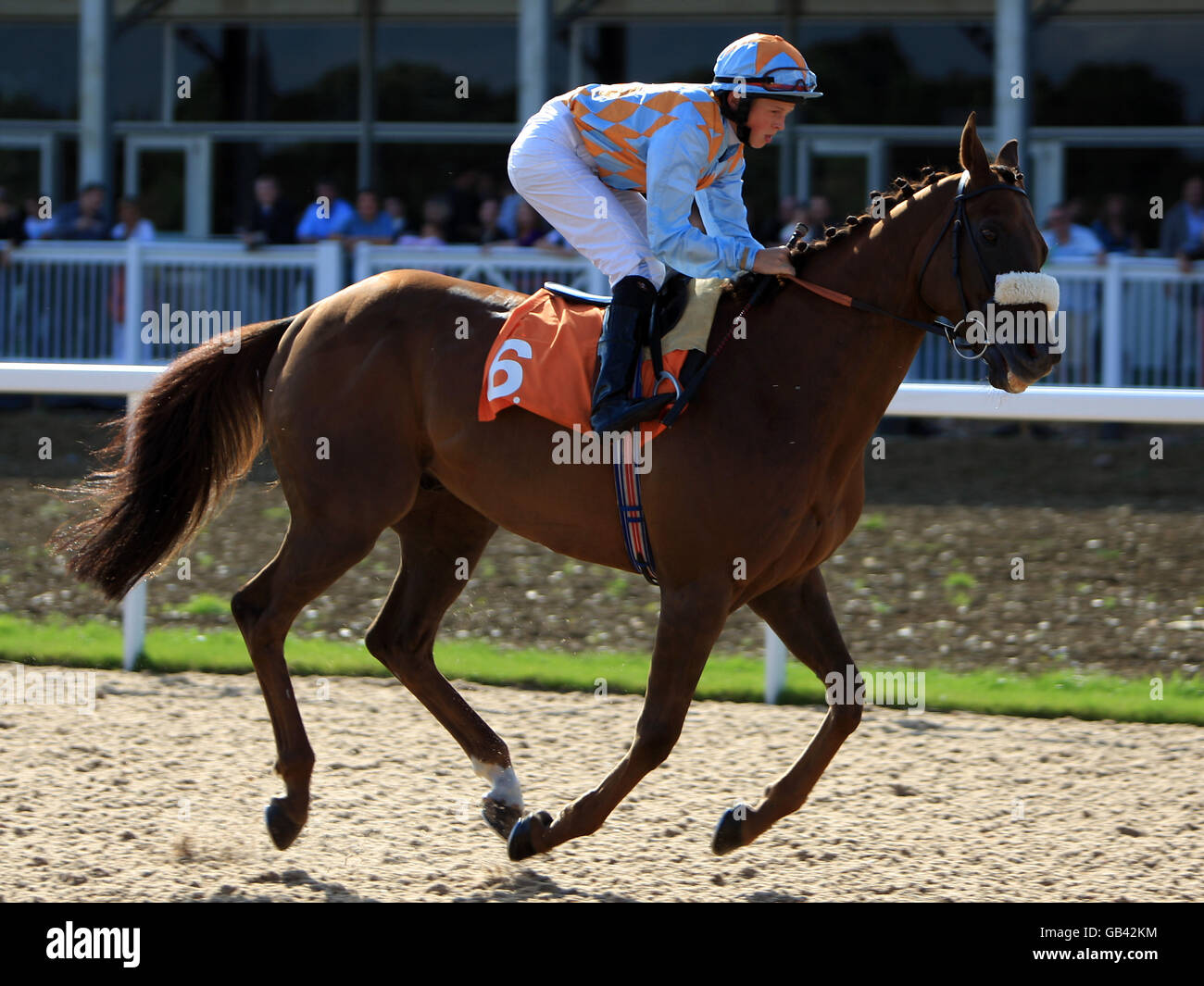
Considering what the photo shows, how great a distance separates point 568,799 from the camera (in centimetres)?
464

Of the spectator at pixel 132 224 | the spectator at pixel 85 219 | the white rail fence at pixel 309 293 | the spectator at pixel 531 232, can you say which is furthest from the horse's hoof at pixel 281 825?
the spectator at pixel 85 219

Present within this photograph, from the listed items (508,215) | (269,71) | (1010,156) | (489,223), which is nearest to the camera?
(1010,156)

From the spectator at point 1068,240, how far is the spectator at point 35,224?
707cm

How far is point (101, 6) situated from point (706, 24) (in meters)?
5.55

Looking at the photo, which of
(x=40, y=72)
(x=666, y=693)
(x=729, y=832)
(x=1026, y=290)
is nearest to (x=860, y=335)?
(x=1026, y=290)

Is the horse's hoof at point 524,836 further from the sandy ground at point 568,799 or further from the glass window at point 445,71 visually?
the glass window at point 445,71

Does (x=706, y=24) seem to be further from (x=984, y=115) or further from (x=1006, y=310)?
(x=1006, y=310)

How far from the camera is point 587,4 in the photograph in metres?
14.7

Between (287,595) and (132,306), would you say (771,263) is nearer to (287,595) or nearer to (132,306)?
(287,595)

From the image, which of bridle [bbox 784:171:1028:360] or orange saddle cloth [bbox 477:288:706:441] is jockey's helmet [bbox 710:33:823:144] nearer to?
bridle [bbox 784:171:1028:360]

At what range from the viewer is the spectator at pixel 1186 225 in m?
10.9

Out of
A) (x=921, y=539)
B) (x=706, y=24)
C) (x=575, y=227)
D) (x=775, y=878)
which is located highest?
(x=706, y=24)

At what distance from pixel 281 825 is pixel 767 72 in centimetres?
227
